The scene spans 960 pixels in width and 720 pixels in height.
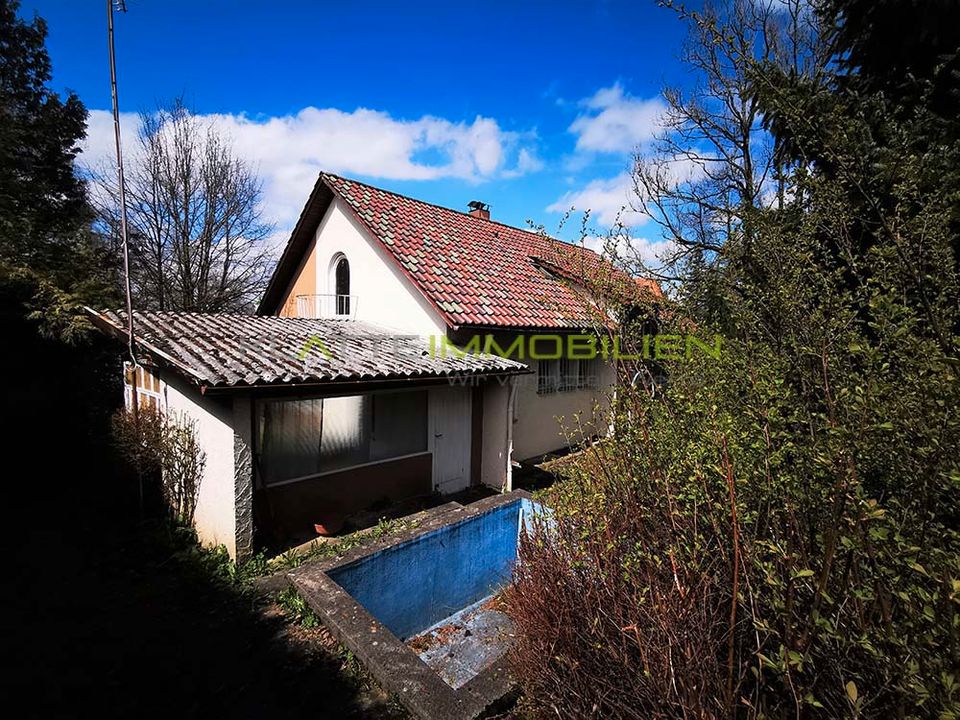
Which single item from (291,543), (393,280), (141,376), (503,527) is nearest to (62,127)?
(141,376)

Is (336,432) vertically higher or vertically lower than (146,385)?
lower

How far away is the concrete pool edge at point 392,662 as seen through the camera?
304 cm

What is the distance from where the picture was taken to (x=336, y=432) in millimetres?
7633

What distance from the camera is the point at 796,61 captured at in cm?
1165

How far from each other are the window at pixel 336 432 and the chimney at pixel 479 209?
9850 millimetres

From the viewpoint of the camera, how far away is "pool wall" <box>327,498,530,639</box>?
5.04 meters

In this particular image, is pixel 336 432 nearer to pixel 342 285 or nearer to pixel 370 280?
pixel 370 280

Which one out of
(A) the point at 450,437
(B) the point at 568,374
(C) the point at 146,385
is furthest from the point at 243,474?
(B) the point at 568,374

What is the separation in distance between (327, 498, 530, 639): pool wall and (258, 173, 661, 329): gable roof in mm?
3919

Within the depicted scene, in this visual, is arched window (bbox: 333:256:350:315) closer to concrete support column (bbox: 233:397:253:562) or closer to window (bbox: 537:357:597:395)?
window (bbox: 537:357:597:395)

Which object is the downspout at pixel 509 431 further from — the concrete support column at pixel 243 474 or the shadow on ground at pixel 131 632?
the shadow on ground at pixel 131 632

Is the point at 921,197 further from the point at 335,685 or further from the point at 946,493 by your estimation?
the point at 335,685

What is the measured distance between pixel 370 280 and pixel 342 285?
1.60 metres

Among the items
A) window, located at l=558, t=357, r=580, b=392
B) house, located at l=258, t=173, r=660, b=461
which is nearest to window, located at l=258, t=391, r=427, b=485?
house, located at l=258, t=173, r=660, b=461
